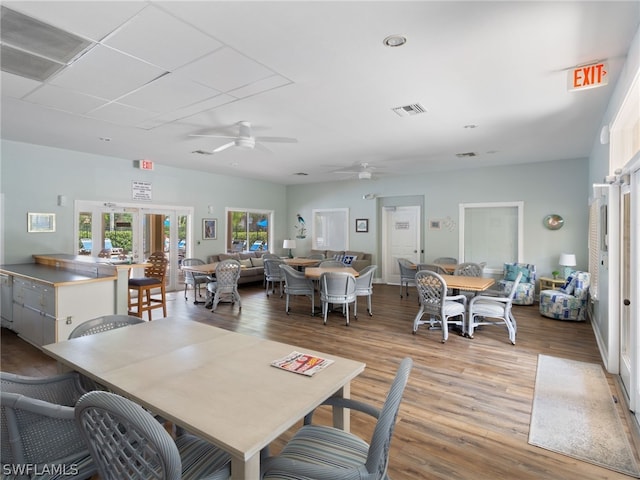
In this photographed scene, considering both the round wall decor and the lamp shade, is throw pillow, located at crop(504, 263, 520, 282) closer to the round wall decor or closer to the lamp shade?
the lamp shade

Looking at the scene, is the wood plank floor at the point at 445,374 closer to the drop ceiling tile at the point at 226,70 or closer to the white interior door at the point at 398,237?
the white interior door at the point at 398,237

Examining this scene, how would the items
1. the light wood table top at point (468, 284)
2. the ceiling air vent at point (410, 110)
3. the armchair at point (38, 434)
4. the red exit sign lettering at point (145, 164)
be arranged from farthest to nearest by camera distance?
the red exit sign lettering at point (145, 164), the light wood table top at point (468, 284), the ceiling air vent at point (410, 110), the armchair at point (38, 434)

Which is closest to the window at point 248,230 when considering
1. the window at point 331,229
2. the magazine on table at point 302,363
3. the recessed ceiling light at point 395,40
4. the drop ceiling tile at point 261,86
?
the window at point 331,229

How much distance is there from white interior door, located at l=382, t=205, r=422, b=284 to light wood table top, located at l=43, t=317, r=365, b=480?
7.45 meters

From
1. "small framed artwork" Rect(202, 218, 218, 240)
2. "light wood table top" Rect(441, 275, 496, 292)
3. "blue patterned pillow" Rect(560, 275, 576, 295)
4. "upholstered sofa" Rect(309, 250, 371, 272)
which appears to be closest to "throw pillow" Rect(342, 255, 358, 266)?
"upholstered sofa" Rect(309, 250, 371, 272)

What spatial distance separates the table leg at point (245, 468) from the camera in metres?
Answer: 1.05

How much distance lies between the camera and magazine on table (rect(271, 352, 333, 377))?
5.19ft

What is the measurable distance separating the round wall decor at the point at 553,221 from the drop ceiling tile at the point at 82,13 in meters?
7.67

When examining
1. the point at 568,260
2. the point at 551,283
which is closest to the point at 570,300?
the point at 568,260

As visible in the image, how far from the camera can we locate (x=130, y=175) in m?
7.00

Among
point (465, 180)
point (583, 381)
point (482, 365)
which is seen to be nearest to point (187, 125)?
point (482, 365)

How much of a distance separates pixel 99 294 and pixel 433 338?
14.0 ft

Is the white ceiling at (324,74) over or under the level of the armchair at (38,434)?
over

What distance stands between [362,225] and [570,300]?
518cm
